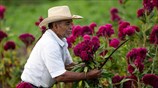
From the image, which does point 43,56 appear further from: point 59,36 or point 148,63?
point 148,63

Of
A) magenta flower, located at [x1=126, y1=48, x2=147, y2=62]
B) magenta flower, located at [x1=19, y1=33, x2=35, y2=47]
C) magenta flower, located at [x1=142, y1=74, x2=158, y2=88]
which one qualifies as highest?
magenta flower, located at [x1=126, y1=48, x2=147, y2=62]

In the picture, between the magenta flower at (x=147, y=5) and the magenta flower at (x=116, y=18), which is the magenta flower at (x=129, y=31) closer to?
the magenta flower at (x=147, y=5)

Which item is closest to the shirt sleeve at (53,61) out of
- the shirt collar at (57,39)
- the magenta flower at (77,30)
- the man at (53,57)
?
the man at (53,57)

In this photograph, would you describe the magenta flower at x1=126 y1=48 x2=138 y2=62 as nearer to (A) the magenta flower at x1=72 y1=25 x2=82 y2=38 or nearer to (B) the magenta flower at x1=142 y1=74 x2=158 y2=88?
(B) the magenta flower at x1=142 y1=74 x2=158 y2=88

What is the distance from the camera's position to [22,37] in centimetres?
695

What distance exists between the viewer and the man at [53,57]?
486cm

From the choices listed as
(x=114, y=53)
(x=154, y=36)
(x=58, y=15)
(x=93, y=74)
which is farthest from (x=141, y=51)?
(x=114, y=53)

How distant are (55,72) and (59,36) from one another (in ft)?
1.52

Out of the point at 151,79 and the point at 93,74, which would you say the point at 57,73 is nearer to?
the point at 93,74

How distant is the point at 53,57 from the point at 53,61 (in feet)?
0.13

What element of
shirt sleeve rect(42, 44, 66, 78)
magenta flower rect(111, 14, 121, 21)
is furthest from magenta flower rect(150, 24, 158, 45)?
magenta flower rect(111, 14, 121, 21)

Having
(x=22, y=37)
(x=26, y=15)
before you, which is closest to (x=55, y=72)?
(x=22, y=37)

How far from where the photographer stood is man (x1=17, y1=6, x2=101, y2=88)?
486 cm

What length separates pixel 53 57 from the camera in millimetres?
4863
